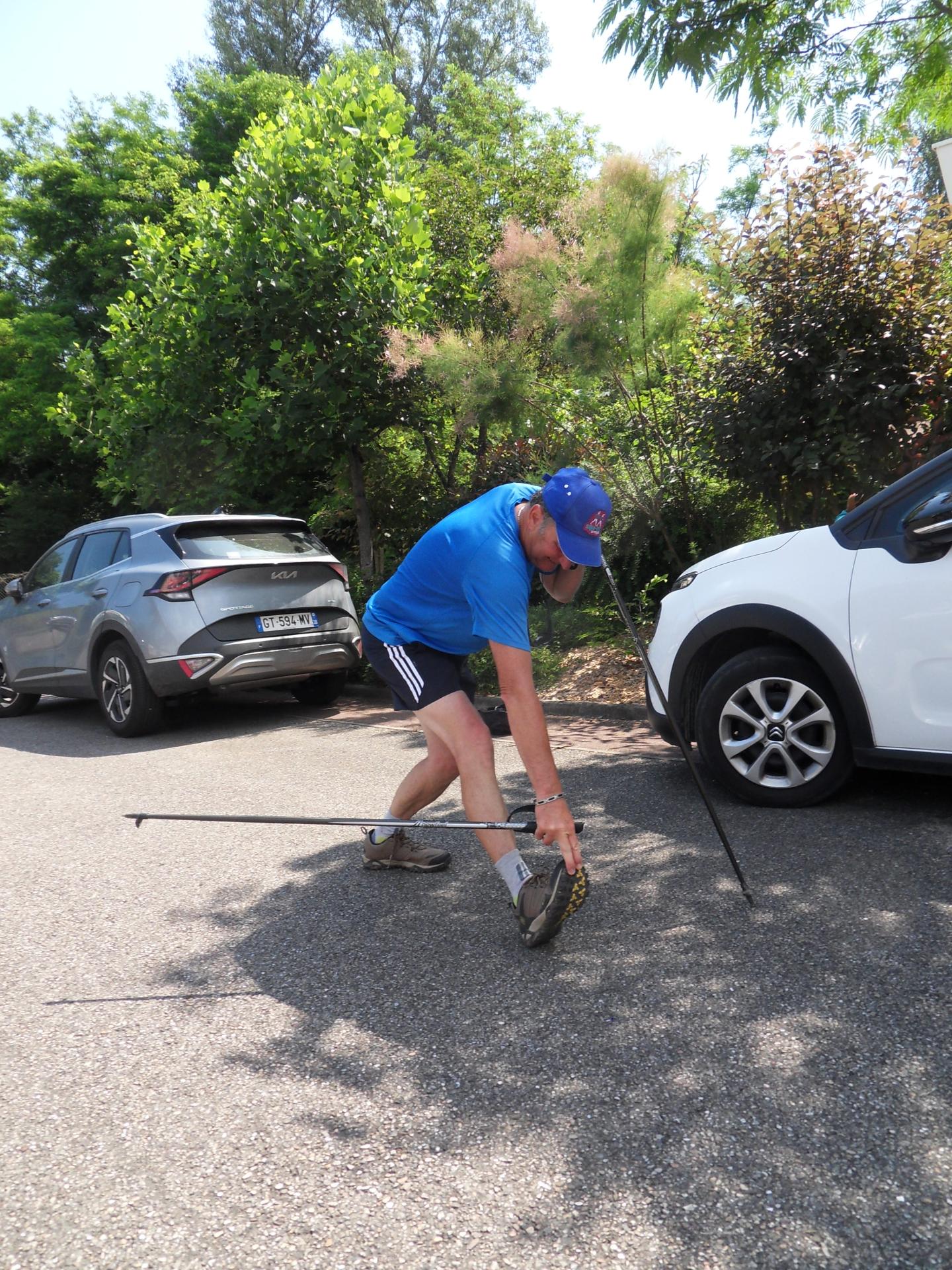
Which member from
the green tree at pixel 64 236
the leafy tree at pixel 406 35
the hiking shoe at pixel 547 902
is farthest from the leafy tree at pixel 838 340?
the leafy tree at pixel 406 35

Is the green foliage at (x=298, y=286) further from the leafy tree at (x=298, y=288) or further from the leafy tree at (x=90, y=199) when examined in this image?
the leafy tree at (x=90, y=199)

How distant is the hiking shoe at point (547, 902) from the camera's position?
3.44 metres

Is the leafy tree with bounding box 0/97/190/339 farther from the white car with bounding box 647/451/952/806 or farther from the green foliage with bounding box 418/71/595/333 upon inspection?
the white car with bounding box 647/451/952/806

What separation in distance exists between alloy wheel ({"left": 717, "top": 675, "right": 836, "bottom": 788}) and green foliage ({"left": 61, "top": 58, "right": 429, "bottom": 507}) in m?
7.49

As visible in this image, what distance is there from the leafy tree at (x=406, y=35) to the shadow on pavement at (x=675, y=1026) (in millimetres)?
34288

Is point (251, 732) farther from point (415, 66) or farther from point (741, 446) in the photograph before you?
point (415, 66)

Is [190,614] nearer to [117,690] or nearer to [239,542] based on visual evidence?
[239,542]

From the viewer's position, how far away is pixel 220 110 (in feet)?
78.5

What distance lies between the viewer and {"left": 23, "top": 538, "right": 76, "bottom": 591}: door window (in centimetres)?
984

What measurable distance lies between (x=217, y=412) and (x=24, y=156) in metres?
17.5

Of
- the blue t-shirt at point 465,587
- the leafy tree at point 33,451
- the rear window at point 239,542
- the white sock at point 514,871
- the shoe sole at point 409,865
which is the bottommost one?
the shoe sole at point 409,865

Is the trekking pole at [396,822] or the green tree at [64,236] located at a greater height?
the green tree at [64,236]

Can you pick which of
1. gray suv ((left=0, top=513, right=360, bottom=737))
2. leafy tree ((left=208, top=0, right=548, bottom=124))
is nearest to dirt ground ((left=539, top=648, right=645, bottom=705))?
gray suv ((left=0, top=513, right=360, bottom=737))

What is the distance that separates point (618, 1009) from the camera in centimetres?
316
